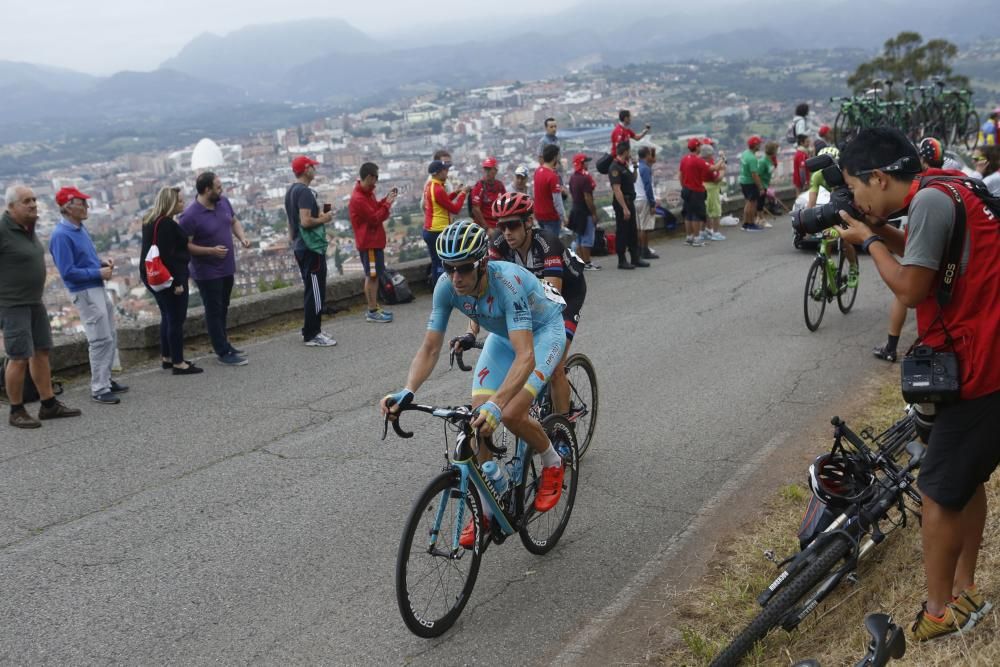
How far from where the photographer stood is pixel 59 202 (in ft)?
26.4

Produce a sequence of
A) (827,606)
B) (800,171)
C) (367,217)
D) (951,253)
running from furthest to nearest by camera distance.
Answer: (800,171), (367,217), (827,606), (951,253)

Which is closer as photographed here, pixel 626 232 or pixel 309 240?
pixel 309 240

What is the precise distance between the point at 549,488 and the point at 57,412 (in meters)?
5.13

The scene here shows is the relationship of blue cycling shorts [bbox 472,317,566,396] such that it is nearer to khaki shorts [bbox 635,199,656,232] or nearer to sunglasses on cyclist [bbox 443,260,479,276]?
sunglasses on cyclist [bbox 443,260,479,276]

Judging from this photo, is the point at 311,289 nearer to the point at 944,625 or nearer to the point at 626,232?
the point at 626,232

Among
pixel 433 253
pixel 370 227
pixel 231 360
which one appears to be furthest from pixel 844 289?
pixel 231 360

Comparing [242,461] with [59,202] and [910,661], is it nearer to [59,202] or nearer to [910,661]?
[59,202]

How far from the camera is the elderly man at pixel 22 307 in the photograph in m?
7.49

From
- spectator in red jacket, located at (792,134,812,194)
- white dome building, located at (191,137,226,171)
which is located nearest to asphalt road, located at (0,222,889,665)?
white dome building, located at (191,137,226,171)

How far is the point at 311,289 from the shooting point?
10430 mm

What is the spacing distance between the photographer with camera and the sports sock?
206 cm

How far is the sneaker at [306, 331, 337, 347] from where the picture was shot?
10.4 meters

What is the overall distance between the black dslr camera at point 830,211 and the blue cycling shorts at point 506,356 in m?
1.56

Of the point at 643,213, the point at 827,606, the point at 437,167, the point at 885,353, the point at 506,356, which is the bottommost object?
the point at 885,353
